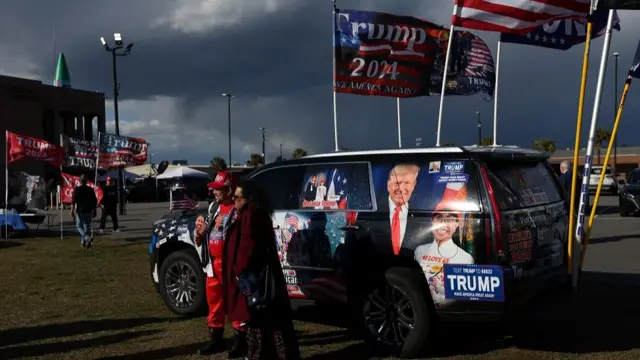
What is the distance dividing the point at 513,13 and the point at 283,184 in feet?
13.9

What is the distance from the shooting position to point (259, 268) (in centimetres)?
521

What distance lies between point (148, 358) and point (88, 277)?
539cm

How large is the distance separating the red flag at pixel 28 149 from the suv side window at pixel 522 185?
1650 cm

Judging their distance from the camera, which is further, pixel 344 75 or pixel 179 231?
pixel 344 75

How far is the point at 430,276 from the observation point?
5848 millimetres

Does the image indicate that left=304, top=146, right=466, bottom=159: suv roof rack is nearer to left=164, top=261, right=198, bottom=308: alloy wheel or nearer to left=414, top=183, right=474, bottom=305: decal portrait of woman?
left=414, top=183, right=474, bottom=305: decal portrait of woman

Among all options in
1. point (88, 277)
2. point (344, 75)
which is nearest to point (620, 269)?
point (344, 75)

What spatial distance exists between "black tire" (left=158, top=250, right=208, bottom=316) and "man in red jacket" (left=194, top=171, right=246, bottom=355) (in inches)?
49.2

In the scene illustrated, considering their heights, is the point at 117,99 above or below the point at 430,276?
above

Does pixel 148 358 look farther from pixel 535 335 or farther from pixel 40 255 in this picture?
pixel 40 255

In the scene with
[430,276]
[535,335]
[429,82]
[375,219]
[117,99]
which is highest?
[117,99]

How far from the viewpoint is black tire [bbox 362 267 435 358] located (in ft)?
19.4

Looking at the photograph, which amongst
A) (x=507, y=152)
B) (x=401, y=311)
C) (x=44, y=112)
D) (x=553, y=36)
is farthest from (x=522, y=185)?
(x=44, y=112)

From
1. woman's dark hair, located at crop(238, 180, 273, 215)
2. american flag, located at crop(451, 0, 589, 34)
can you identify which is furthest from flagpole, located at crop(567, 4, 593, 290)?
woman's dark hair, located at crop(238, 180, 273, 215)
